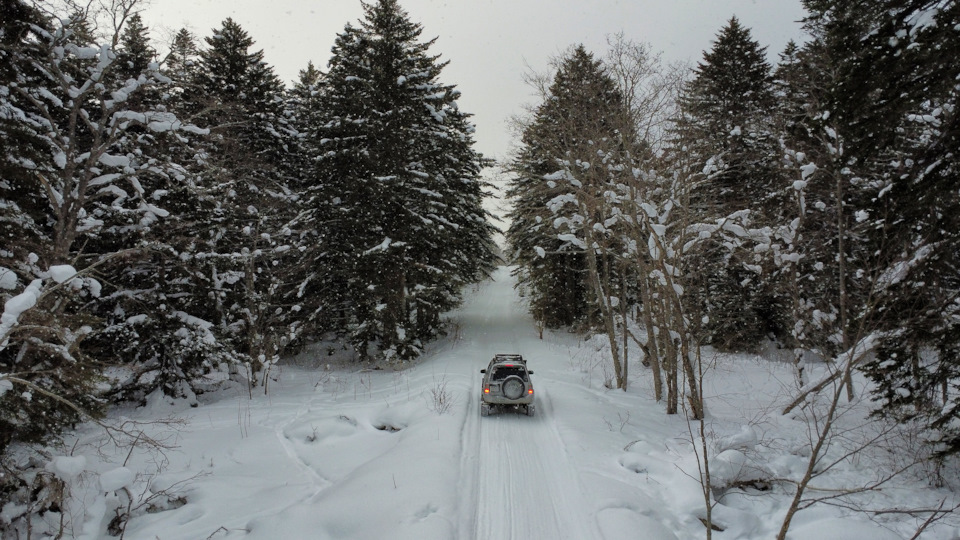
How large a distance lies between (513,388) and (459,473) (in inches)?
141

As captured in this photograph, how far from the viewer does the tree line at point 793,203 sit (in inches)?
246

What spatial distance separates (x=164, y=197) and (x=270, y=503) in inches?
394

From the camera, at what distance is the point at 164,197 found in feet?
42.6

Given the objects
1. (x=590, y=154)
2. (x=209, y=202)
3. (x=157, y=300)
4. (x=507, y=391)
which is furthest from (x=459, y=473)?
(x=209, y=202)

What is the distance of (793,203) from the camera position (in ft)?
44.9

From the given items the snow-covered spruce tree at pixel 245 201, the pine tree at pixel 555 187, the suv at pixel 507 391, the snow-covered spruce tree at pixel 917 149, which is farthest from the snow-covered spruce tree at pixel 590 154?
the snow-covered spruce tree at pixel 245 201

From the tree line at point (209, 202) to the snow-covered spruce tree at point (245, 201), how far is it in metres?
0.09

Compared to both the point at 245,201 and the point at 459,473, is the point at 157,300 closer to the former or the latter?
the point at 245,201

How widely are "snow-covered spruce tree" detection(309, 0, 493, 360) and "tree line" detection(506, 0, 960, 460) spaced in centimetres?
488

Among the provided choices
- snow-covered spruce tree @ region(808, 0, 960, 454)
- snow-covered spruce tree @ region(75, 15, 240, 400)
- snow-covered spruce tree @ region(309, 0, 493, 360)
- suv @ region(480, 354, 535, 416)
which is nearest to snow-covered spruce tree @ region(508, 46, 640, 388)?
suv @ region(480, 354, 535, 416)

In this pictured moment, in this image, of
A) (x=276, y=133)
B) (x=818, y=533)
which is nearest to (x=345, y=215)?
(x=276, y=133)

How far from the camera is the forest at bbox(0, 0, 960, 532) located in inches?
261

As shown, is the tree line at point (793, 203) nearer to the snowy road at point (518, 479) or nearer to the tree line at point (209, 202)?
the snowy road at point (518, 479)

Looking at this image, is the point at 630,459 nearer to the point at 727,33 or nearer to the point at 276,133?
the point at 276,133
